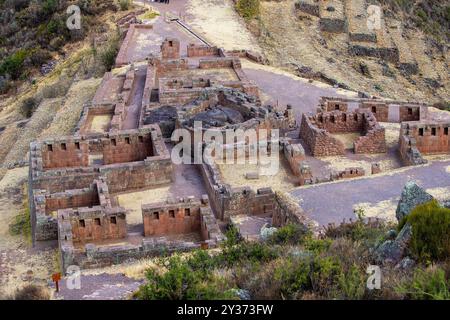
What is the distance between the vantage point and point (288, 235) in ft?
59.7

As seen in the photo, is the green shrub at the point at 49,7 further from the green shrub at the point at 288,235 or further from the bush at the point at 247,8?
the green shrub at the point at 288,235

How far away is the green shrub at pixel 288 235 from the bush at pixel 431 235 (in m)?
4.40

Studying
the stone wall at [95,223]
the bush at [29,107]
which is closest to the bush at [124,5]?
the bush at [29,107]

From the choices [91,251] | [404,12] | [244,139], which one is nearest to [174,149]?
[244,139]

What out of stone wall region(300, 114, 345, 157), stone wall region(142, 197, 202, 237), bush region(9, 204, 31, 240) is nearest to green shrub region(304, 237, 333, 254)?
stone wall region(142, 197, 202, 237)

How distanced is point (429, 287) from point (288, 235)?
661 cm

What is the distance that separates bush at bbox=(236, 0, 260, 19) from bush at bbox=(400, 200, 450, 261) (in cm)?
3938

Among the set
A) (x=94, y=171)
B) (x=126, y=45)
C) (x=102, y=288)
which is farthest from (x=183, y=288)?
(x=126, y=45)

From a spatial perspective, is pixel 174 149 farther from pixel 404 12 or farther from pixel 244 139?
pixel 404 12

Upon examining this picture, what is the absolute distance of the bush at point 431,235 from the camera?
528 inches

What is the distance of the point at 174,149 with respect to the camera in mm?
27922
